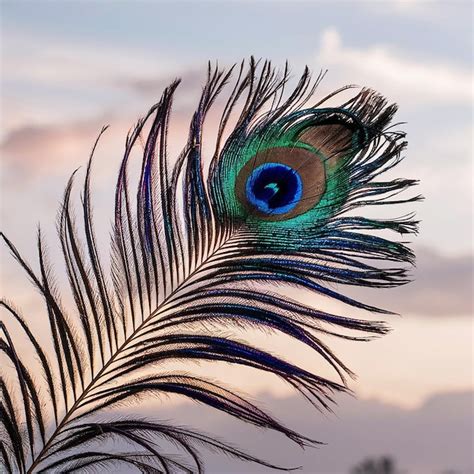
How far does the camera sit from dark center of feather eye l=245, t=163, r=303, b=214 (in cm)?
654

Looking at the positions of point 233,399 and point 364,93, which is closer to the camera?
point 233,399

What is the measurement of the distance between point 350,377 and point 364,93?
194 cm

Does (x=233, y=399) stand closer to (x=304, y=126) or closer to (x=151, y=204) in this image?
(x=151, y=204)

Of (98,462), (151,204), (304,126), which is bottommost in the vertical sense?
(98,462)

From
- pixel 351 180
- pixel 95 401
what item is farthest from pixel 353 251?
pixel 95 401

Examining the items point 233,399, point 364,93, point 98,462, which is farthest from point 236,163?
point 98,462

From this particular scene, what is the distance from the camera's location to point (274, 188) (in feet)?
21.5

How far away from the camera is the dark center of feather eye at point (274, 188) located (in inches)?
257

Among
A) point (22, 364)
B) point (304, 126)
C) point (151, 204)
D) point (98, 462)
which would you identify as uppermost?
Result: point (304, 126)

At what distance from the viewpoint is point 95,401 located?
6.24m

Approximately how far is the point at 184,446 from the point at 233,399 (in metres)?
0.43

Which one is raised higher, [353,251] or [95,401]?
[353,251]

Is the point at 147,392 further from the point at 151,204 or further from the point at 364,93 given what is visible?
the point at 364,93

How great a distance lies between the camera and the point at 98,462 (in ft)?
20.4
